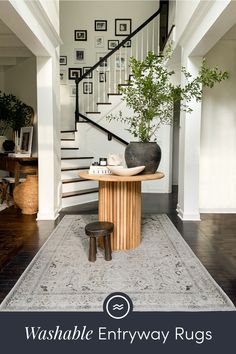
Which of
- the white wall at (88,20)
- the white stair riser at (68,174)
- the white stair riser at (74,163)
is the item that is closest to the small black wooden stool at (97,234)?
the white stair riser at (68,174)

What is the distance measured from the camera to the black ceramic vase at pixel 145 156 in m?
2.91

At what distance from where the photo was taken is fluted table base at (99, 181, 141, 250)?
2.92m

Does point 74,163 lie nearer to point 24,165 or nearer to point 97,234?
point 24,165

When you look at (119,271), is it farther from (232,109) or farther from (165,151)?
(165,151)

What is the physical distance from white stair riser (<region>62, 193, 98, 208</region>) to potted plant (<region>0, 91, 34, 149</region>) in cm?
191

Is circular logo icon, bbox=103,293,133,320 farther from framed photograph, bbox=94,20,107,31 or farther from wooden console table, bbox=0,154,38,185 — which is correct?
framed photograph, bbox=94,20,107,31

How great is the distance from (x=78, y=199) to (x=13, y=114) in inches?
86.2

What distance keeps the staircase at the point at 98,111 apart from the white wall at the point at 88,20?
13.3 inches

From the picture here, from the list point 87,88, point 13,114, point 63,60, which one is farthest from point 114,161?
point 63,60

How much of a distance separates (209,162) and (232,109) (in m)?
0.85

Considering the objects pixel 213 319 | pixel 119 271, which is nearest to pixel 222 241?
pixel 119 271

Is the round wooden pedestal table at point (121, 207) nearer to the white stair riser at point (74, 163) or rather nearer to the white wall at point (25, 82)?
the white stair riser at point (74, 163)

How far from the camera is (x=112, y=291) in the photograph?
2.17m

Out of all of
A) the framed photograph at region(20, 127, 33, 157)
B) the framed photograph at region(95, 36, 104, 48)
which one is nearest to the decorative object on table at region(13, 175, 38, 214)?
the framed photograph at region(20, 127, 33, 157)
